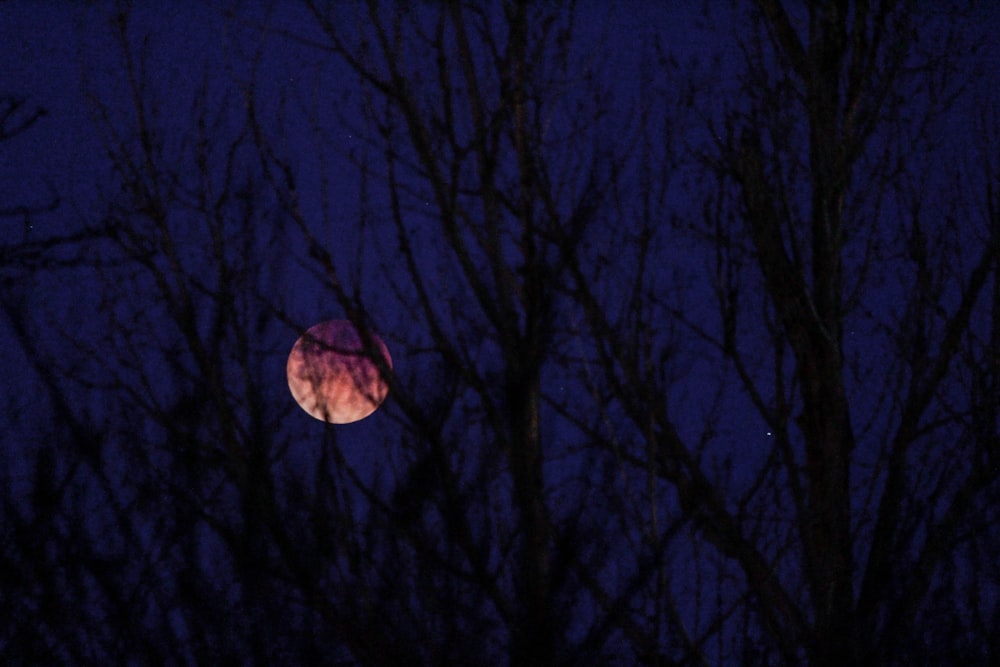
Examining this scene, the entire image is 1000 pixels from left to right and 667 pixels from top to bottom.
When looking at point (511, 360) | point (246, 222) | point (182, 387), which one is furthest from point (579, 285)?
point (182, 387)

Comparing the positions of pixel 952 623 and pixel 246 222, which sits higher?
pixel 246 222

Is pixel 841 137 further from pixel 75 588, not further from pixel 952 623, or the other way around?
pixel 75 588

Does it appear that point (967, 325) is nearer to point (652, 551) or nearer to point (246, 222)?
point (652, 551)

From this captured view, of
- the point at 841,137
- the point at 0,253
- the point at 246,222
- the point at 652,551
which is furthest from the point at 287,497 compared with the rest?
the point at 841,137

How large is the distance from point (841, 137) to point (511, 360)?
2635 mm

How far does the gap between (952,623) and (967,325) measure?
1.61m

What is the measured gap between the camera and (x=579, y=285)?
16.1 ft

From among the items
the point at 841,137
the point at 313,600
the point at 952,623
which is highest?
the point at 841,137

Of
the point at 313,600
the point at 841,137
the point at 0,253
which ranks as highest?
the point at 841,137

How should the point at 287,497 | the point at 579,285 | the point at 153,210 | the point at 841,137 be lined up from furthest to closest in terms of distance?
1. the point at 841,137
2. the point at 579,285
3. the point at 287,497
4. the point at 153,210

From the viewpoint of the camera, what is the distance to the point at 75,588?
5586 mm

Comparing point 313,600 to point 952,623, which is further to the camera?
point 952,623

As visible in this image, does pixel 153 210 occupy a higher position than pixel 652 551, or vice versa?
pixel 153 210

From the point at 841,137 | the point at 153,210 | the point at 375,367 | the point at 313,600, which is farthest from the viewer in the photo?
the point at 841,137
